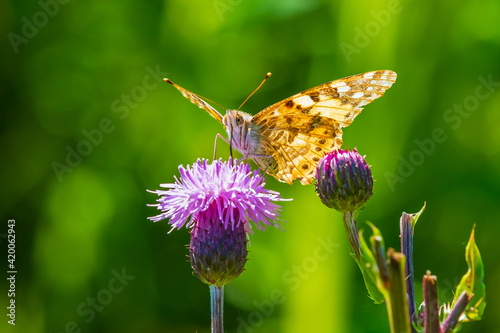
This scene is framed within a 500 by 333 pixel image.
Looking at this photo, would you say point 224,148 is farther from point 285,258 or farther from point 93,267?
point 93,267

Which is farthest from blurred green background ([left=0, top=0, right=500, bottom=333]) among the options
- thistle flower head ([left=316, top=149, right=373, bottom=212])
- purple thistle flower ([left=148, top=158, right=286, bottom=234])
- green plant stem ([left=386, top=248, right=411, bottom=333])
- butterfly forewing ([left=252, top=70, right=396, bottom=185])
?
green plant stem ([left=386, top=248, right=411, bottom=333])

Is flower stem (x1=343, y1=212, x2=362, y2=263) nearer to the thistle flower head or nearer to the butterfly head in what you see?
the thistle flower head

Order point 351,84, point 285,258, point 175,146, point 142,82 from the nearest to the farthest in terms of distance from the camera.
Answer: point 351,84 → point 285,258 → point 175,146 → point 142,82

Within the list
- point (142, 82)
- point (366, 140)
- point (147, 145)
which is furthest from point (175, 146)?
point (366, 140)

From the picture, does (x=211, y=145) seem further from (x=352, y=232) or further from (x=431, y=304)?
(x=431, y=304)

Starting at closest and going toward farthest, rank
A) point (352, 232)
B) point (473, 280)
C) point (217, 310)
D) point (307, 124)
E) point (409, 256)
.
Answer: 1. point (473, 280)
2. point (409, 256)
3. point (217, 310)
4. point (352, 232)
5. point (307, 124)

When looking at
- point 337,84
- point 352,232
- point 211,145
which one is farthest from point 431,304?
point 211,145

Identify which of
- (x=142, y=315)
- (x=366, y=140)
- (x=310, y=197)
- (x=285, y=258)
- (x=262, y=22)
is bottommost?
(x=142, y=315)
